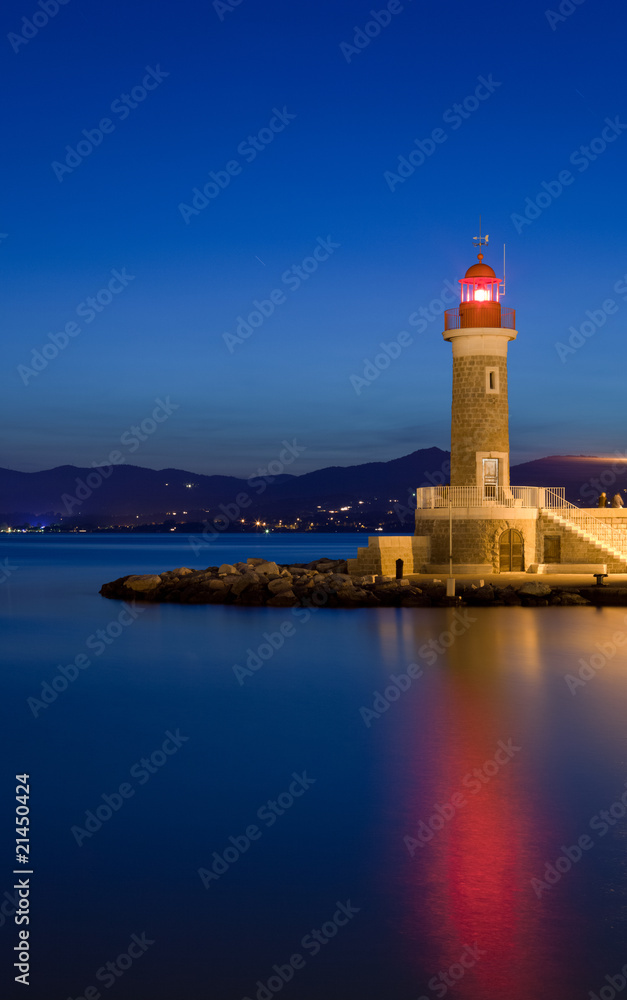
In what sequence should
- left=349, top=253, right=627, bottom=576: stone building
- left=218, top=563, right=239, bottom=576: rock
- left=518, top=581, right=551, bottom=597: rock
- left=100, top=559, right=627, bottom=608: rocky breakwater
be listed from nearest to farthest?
left=518, top=581, right=551, bottom=597: rock, left=100, top=559, right=627, bottom=608: rocky breakwater, left=349, top=253, right=627, bottom=576: stone building, left=218, top=563, right=239, bottom=576: rock

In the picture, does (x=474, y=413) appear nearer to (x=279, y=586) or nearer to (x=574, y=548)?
(x=574, y=548)

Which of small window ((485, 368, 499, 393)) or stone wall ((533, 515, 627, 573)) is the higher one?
small window ((485, 368, 499, 393))

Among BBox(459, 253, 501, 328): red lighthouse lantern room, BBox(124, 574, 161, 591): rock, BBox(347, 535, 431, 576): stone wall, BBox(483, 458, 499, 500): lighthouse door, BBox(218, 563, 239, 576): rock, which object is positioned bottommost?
BBox(124, 574, 161, 591): rock

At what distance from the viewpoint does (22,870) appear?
19.5 feet

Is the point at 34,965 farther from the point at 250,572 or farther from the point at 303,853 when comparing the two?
the point at 250,572

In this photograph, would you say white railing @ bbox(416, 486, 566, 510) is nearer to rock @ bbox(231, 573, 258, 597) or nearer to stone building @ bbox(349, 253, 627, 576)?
stone building @ bbox(349, 253, 627, 576)

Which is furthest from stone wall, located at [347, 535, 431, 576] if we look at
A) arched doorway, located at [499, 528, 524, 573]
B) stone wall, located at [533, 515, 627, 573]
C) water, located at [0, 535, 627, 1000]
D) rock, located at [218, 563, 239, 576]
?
water, located at [0, 535, 627, 1000]

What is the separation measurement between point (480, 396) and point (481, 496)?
2216 millimetres

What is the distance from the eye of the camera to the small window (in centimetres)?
2184

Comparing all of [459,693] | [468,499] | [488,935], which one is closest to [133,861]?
[488,935]

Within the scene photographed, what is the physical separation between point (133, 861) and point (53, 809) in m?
1.49

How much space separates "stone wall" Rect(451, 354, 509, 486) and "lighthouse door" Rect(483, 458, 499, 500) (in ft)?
0.92

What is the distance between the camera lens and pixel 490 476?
22.2 meters

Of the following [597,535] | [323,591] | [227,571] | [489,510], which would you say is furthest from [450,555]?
[227,571]
